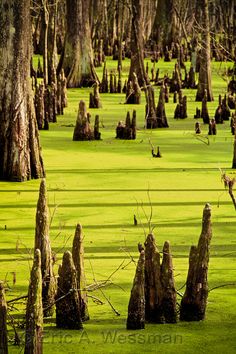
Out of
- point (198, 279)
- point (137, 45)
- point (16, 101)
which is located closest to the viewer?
point (198, 279)

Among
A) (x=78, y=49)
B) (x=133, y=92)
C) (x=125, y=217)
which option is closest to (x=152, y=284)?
(x=125, y=217)

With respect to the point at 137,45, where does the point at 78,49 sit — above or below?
below

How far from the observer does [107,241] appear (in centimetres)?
799

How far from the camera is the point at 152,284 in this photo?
579 cm

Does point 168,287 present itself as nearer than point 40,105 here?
Yes

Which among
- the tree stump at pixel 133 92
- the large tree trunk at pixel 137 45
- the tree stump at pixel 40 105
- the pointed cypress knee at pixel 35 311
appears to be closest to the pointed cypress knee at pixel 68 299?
the pointed cypress knee at pixel 35 311

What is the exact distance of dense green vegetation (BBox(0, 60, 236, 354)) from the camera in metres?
5.72

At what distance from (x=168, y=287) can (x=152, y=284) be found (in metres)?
0.08

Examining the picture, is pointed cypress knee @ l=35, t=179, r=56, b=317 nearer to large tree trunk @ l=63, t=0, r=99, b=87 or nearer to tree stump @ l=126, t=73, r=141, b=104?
tree stump @ l=126, t=73, r=141, b=104

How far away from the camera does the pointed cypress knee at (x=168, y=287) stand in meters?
5.73

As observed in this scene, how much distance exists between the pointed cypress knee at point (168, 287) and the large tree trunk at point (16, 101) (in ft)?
16.9

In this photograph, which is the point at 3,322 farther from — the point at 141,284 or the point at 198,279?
the point at 198,279

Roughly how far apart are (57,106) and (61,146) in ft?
11.7

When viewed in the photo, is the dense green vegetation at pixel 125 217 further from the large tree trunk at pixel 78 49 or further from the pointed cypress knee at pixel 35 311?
the large tree trunk at pixel 78 49
